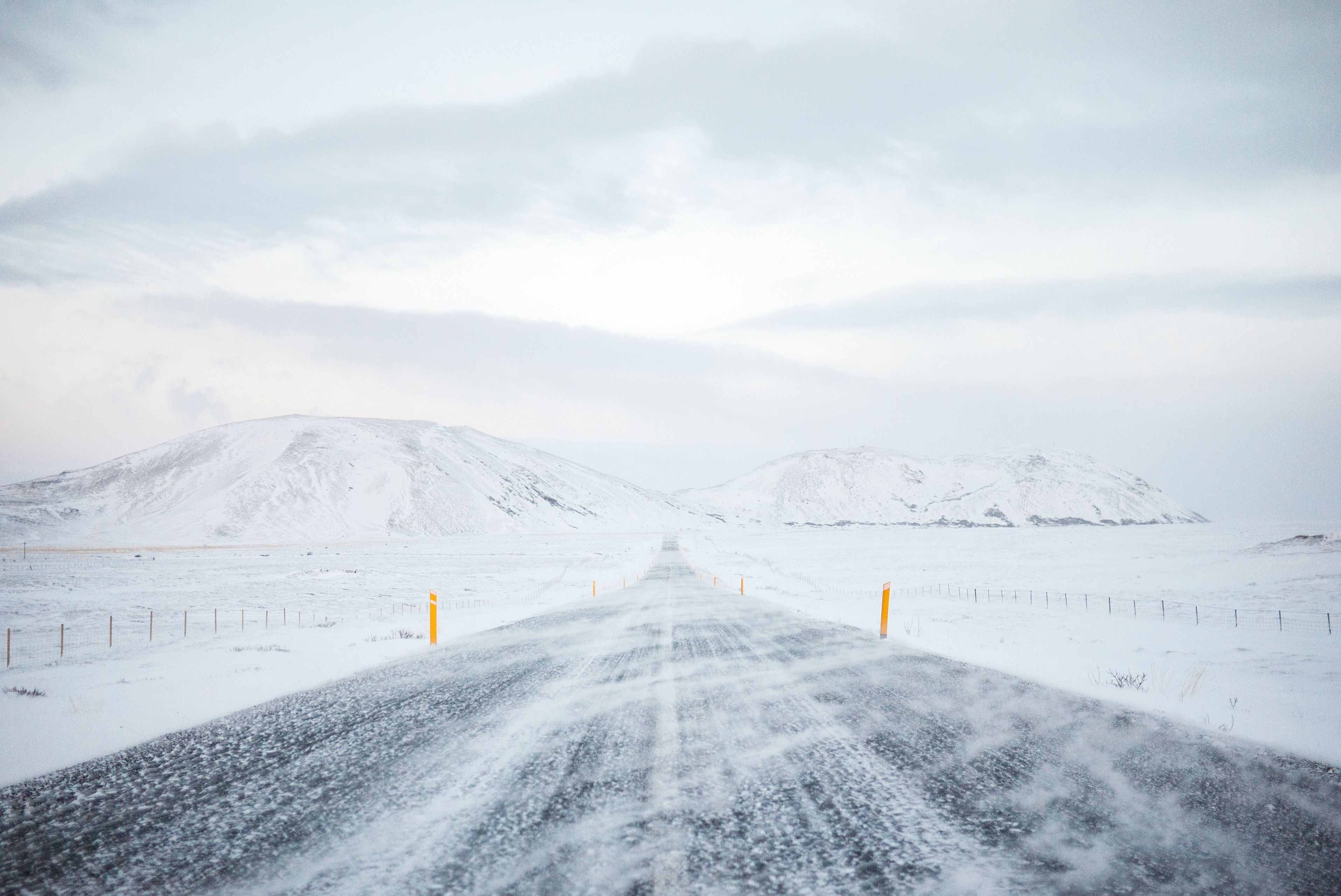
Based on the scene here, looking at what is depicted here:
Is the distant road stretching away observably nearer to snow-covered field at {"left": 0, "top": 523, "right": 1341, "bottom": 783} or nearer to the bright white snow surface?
snow-covered field at {"left": 0, "top": 523, "right": 1341, "bottom": 783}

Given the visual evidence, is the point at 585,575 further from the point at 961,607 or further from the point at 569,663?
the point at 569,663

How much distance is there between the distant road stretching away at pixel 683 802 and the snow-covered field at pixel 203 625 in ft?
5.13

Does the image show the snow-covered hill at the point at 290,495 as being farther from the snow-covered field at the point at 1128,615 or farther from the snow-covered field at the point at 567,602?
the snow-covered field at the point at 1128,615

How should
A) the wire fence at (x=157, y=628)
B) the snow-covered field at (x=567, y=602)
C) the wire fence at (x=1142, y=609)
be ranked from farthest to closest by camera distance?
the wire fence at (x=1142, y=609)
the wire fence at (x=157, y=628)
the snow-covered field at (x=567, y=602)

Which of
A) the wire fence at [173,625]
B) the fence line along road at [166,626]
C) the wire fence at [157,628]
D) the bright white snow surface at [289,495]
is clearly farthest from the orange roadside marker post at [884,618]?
the bright white snow surface at [289,495]

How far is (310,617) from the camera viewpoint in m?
23.5

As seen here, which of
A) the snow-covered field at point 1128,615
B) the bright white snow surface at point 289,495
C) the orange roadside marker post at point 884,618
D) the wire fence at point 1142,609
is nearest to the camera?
the snow-covered field at point 1128,615

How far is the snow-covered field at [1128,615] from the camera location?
318 inches

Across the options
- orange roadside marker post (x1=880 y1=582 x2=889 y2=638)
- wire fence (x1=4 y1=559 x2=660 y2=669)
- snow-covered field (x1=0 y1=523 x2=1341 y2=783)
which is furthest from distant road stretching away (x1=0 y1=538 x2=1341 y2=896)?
wire fence (x1=4 y1=559 x2=660 y2=669)

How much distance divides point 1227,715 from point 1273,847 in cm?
458

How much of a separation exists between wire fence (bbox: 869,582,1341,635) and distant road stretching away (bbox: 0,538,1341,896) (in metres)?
17.9

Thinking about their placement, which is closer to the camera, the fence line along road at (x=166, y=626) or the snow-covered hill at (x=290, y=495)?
the fence line along road at (x=166, y=626)

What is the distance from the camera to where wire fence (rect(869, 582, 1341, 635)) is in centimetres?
2030

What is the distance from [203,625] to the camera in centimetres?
2184
